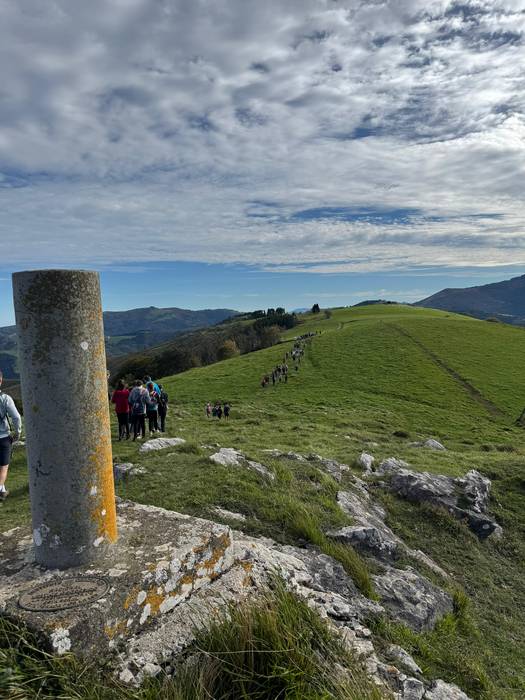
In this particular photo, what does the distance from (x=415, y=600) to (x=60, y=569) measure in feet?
16.3

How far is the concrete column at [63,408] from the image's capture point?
4.58 meters

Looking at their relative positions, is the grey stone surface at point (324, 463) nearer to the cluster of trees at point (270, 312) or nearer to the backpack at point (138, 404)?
the backpack at point (138, 404)

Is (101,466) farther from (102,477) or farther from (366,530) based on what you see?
(366,530)

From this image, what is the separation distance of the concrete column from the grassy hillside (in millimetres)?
2928

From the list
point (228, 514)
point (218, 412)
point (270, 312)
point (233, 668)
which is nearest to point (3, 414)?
point (228, 514)

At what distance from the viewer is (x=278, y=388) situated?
143ft

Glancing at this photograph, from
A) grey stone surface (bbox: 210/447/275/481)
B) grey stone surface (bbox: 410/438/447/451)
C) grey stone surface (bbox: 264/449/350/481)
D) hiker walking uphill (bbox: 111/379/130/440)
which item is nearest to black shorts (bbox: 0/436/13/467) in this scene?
grey stone surface (bbox: 210/447/275/481)

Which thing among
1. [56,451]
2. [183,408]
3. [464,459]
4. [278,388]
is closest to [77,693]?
→ [56,451]

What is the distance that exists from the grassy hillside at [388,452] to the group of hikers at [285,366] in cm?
114

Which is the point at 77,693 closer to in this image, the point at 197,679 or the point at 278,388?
the point at 197,679

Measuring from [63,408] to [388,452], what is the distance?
57.0 feet

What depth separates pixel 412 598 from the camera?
6.70m

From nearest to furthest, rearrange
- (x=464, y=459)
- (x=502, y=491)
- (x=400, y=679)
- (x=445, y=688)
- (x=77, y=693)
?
(x=77, y=693), (x=400, y=679), (x=445, y=688), (x=502, y=491), (x=464, y=459)

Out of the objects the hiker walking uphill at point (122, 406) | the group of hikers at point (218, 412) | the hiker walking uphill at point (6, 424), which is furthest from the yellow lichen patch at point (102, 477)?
the group of hikers at point (218, 412)
